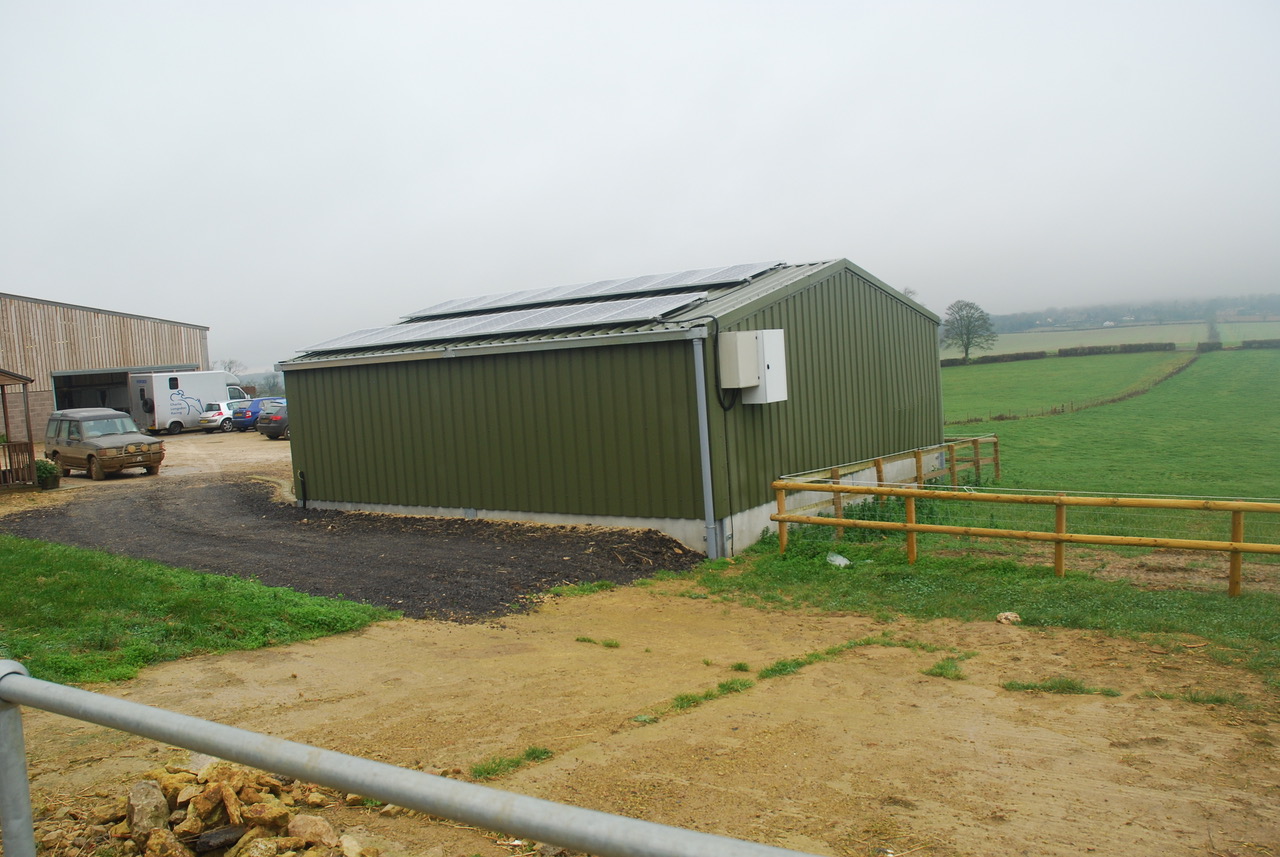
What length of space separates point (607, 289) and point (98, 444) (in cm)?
1569

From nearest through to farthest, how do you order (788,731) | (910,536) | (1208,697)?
(788,731) < (1208,697) < (910,536)

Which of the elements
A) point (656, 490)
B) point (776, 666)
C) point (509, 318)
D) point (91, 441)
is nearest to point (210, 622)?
point (776, 666)

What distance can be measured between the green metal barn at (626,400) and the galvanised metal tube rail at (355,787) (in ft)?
32.5

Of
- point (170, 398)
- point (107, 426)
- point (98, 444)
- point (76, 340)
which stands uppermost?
point (76, 340)

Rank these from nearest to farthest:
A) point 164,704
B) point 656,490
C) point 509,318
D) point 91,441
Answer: point 164,704 < point 656,490 < point 509,318 < point 91,441

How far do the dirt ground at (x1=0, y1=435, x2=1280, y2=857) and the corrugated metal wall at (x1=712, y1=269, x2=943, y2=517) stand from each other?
14.2 feet

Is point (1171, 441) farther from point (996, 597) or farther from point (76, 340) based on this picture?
point (76, 340)

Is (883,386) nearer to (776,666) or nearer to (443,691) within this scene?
(776,666)

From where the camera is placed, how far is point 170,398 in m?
39.5

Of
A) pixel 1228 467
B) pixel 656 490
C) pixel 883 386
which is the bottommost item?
pixel 1228 467

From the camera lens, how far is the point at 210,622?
334 inches

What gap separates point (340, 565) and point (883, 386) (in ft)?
35.1

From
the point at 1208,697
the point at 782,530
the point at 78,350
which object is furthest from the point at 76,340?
the point at 1208,697

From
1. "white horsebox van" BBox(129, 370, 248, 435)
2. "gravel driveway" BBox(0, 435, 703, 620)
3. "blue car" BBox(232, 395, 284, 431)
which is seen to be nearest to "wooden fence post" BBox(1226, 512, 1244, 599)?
"gravel driveway" BBox(0, 435, 703, 620)
